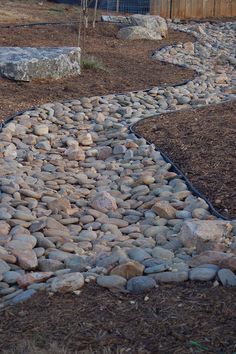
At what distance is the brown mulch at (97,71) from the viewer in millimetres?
9930

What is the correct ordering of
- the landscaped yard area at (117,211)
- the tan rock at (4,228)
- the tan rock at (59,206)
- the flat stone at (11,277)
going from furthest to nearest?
the tan rock at (59,206) → the tan rock at (4,228) → the flat stone at (11,277) → the landscaped yard area at (117,211)

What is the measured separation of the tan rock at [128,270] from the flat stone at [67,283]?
0.78 ft

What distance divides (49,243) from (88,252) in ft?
0.94

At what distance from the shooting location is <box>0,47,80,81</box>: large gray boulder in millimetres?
10164

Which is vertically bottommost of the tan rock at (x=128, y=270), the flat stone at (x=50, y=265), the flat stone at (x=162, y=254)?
the flat stone at (x=162, y=254)

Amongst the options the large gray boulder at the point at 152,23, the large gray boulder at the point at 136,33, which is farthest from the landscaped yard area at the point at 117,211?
the large gray boulder at the point at 152,23

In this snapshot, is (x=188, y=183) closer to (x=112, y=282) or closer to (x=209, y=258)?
(x=209, y=258)

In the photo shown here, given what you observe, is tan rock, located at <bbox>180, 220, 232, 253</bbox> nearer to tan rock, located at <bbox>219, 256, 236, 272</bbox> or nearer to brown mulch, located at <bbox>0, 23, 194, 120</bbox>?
tan rock, located at <bbox>219, 256, 236, 272</bbox>

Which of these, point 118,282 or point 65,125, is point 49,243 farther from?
point 65,125

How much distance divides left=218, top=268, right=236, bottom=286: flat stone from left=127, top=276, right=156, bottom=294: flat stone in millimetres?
385

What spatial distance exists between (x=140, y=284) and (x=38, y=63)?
6.48 metres

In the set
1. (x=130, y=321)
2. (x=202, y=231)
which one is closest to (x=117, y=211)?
(x=202, y=231)

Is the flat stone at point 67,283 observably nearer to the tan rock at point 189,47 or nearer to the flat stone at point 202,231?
the flat stone at point 202,231

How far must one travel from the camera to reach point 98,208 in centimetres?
630
